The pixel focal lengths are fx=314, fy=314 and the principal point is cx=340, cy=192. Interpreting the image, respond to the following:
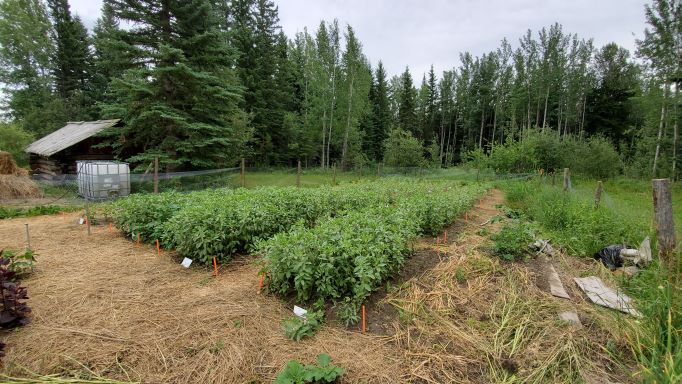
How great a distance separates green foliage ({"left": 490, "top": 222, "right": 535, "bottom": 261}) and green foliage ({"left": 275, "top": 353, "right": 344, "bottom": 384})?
286 cm

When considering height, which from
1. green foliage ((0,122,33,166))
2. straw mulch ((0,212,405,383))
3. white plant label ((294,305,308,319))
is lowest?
straw mulch ((0,212,405,383))

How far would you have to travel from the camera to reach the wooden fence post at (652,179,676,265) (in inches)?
124

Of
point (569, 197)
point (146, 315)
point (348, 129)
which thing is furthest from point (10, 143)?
point (569, 197)

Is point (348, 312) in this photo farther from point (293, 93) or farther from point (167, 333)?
point (293, 93)

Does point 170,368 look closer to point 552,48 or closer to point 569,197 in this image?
point 569,197

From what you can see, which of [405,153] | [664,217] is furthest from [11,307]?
[405,153]

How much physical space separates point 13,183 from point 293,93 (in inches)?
833

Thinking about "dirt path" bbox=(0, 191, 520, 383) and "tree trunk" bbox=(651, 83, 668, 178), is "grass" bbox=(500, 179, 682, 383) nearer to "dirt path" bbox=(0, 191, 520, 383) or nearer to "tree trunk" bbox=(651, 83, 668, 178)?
"dirt path" bbox=(0, 191, 520, 383)

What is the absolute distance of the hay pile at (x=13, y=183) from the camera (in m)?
10.4

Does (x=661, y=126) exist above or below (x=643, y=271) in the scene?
above

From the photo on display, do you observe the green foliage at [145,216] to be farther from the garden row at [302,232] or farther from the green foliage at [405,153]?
the green foliage at [405,153]

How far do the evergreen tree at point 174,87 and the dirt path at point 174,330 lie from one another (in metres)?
8.40

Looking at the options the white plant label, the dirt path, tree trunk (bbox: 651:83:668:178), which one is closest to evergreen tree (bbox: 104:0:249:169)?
the dirt path

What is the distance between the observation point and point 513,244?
161 inches
